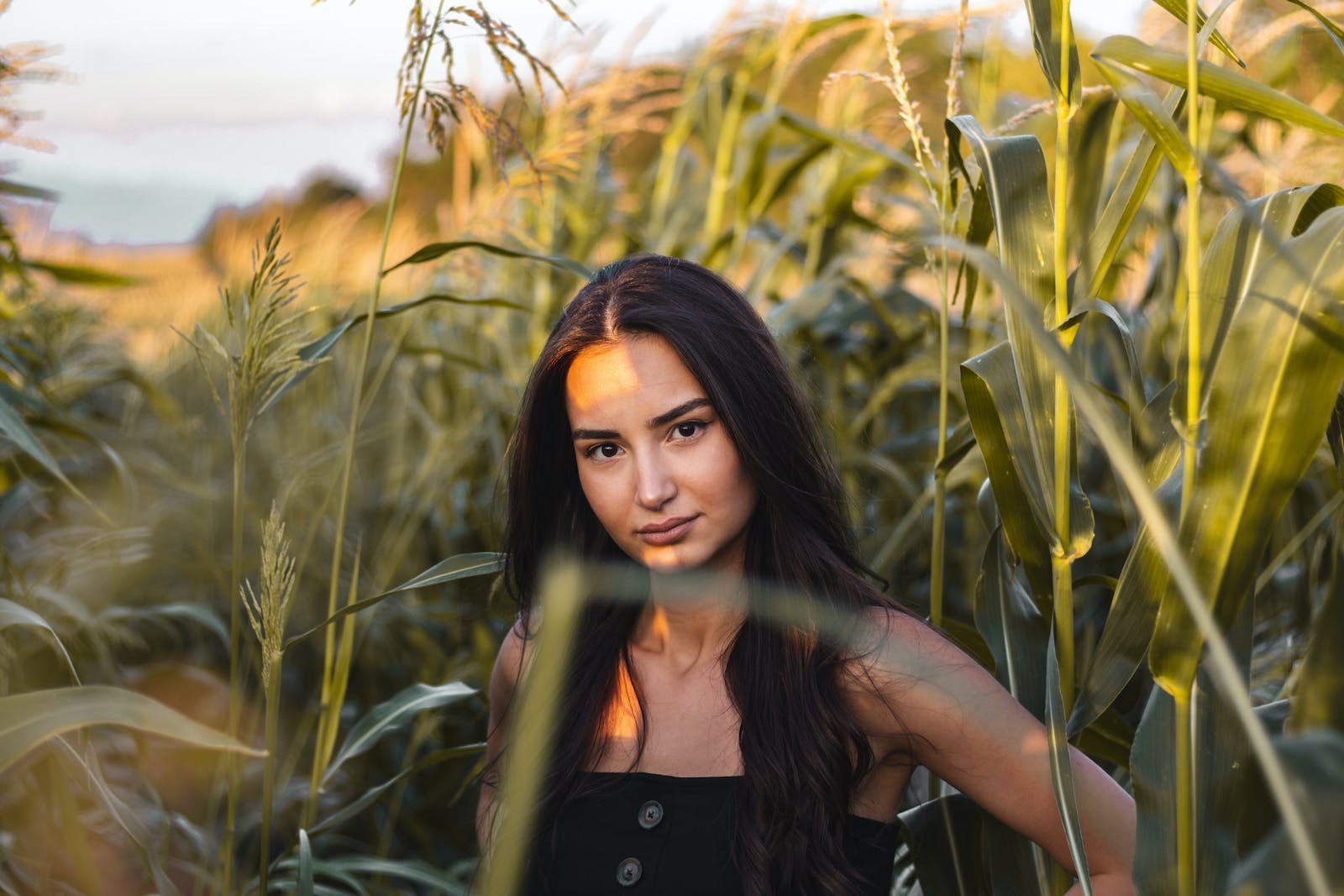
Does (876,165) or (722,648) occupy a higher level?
(876,165)

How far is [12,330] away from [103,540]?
0.50m

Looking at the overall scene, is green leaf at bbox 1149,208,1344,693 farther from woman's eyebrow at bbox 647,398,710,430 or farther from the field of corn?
woman's eyebrow at bbox 647,398,710,430

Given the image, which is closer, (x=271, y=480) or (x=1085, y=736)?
(x=1085, y=736)

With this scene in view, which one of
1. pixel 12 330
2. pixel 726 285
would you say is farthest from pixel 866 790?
pixel 12 330

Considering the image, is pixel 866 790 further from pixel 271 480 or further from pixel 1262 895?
pixel 271 480

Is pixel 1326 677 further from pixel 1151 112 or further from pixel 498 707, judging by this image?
pixel 498 707

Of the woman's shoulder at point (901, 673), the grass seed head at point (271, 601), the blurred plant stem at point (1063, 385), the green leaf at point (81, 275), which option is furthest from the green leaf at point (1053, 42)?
the green leaf at point (81, 275)

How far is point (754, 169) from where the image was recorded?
79.4 inches

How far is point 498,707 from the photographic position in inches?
60.6

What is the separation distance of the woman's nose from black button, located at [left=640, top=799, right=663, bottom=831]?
0.33 metres

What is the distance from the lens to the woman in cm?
116

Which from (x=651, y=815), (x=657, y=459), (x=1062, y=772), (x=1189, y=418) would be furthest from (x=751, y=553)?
(x=1189, y=418)

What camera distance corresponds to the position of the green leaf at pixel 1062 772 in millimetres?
862

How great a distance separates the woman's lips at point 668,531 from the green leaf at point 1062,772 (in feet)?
1.35
